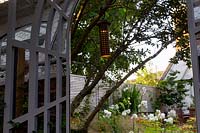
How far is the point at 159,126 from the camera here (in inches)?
194

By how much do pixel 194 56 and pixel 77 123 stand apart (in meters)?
2.97

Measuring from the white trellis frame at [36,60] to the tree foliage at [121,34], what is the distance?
4.74 feet

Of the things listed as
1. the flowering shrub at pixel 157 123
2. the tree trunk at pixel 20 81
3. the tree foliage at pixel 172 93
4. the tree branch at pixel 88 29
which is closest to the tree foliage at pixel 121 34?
the tree branch at pixel 88 29

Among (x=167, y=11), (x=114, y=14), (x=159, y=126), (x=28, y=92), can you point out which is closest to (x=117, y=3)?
(x=114, y=14)

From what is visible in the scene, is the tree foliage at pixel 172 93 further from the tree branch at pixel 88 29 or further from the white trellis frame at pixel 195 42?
the white trellis frame at pixel 195 42

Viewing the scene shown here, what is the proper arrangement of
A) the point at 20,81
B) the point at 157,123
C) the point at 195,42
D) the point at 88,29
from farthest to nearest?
the point at 157,123, the point at 88,29, the point at 20,81, the point at 195,42

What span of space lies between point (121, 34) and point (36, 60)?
255cm

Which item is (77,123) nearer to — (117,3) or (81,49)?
(81,49)

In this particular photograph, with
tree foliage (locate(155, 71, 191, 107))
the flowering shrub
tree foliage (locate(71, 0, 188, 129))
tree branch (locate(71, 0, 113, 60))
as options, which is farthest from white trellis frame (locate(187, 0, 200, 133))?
tree foliage (locate(155, 71, 191, 107))

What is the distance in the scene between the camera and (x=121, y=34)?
446cm

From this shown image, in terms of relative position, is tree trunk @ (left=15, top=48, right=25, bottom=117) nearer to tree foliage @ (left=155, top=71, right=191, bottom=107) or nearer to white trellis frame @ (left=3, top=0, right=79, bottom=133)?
white trellis frame @ (left=3, top=0, right=79, bottom=133)

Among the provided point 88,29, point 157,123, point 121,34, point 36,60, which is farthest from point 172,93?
point 36,60

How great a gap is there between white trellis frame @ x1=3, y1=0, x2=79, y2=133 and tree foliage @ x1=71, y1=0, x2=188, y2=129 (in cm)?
145

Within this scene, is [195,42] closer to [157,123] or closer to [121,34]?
[121,34]
